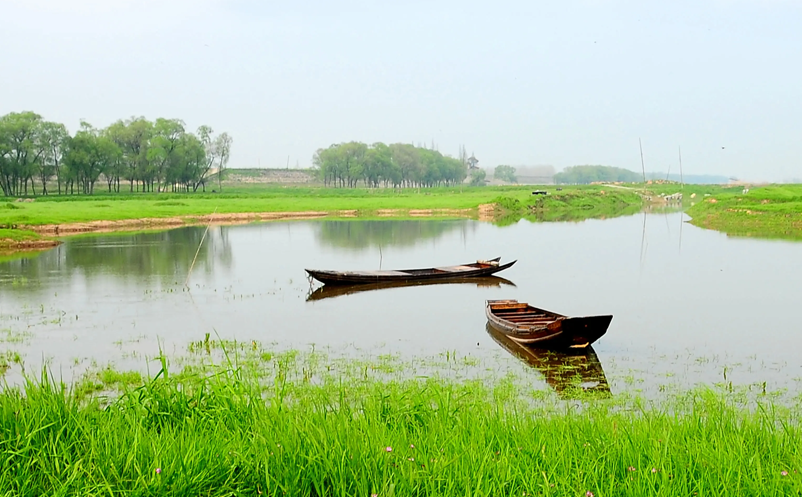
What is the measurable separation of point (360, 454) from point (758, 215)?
48.1 meters

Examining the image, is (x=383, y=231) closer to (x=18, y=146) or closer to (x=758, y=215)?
(x=758, y=215)

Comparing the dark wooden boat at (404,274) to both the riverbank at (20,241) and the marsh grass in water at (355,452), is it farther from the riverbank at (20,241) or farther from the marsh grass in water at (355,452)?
the riverbank at (20,241)

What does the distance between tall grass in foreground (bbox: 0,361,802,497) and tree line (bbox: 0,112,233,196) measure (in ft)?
254

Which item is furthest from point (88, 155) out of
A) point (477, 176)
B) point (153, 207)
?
point (477, 176)

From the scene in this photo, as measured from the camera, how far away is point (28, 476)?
5000 mm

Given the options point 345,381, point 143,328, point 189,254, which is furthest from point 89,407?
point 189,254

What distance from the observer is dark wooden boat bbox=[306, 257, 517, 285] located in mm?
22969

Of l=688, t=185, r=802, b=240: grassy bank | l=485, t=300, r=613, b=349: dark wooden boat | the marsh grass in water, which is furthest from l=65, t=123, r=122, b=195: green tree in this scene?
the marsh grass in water

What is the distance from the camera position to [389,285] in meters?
23.6

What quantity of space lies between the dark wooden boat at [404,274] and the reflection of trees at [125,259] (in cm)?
587

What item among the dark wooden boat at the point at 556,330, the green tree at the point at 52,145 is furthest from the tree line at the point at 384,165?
the dark wooden boat at the point at 556,330

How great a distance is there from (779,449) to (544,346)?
Result: 7.98m

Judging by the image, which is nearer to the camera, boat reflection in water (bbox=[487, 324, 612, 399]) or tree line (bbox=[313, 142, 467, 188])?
boat reflection in water (bbox=[487, 324, 612, 399])

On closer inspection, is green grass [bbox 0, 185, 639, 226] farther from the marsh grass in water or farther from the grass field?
the marsh grass in water
